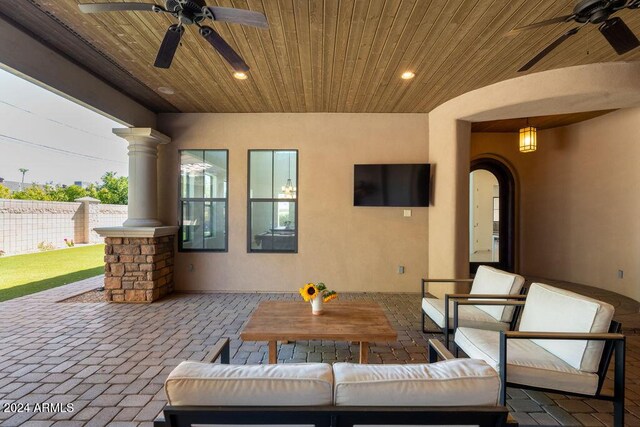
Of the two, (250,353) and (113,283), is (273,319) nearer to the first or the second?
(250,353)

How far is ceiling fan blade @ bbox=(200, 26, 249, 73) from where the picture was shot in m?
2.09

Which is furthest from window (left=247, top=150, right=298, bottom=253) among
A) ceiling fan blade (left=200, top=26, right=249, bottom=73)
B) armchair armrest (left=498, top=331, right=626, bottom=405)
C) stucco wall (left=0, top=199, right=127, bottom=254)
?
stucco wall (left=0, top=199, right=127, bottom=254)

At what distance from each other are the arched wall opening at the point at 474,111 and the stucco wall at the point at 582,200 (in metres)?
1.87

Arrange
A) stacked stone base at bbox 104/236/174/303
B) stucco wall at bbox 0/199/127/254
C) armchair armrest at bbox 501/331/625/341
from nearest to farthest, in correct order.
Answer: armchair armrest at bbox 501/331/625/341
stacked stone base at bbox 104/236/174/303
stucco wall at bbox 0/199/127/254

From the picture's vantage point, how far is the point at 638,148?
443 centimetres

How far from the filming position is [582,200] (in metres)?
5.40

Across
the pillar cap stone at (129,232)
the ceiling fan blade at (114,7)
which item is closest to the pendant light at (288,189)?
the pillar cap stone at (129,232)

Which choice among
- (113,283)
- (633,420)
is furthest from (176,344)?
(633,420)

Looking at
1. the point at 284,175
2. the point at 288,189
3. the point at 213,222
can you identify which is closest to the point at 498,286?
the point at 288,189

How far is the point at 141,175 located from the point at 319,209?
2.94 metres

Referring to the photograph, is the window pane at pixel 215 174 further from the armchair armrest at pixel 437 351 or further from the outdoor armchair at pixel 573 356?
the outdoor armchair at pixel 573 356

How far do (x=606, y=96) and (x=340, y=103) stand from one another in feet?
10.6

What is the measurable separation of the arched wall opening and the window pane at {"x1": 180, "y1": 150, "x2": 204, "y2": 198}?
13.2ft

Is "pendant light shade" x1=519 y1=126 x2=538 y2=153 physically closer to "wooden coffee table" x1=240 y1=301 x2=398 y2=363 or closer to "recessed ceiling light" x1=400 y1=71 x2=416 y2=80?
"recessed ceiling light" x1=400 y1=71 x2=416 y2=80
